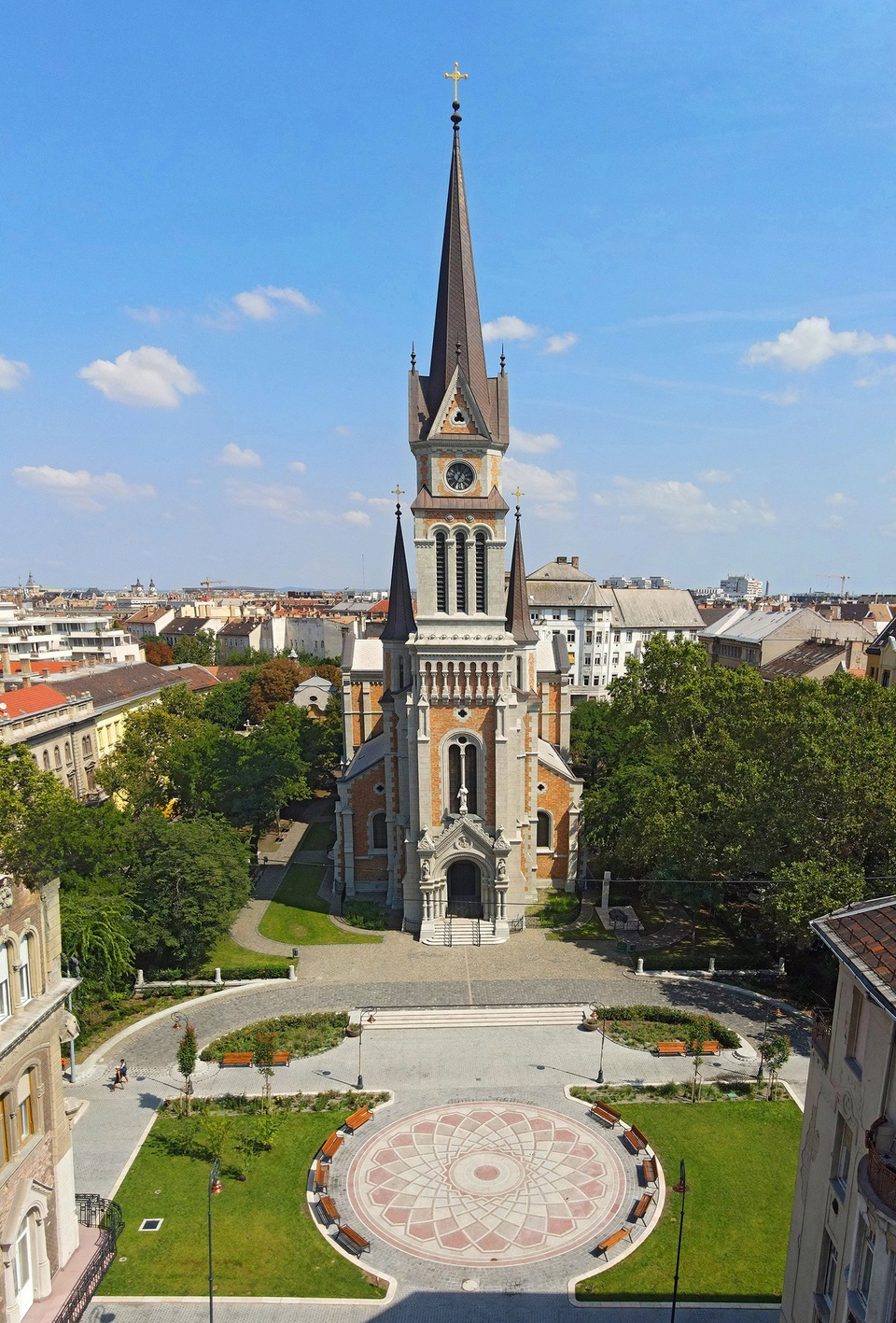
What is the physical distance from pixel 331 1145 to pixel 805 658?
64.2 meters

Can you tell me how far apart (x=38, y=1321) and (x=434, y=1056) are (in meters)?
17.4

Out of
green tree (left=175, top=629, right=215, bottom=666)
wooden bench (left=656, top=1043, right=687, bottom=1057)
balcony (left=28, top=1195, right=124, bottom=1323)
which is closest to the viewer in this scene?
balcony (left=28, top=1195, right=124, bottom=1323)

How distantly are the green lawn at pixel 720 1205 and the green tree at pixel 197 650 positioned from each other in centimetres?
11217

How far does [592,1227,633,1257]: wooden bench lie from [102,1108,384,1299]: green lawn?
6185 mm

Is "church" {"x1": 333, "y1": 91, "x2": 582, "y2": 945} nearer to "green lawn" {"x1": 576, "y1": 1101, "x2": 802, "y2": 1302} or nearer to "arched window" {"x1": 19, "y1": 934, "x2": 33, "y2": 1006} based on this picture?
"green lawn" {"x1": 576, "y1": 1101, "x2": 802, "y2": 1302}

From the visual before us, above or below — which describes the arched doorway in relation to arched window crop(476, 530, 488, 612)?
below

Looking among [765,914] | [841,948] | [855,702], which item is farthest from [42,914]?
[855,702]

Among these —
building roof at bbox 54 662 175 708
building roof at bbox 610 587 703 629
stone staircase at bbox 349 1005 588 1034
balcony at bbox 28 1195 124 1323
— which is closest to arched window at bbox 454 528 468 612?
stone staircase at bbox 349 1005 588 1034

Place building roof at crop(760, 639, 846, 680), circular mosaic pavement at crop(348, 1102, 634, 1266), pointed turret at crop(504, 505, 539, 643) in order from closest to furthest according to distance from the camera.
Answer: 1. circular mosaic pavement at crop(348, 1102, 634, 1266)
2. pointed turret at crop(504, 505, 539, 643)
3. building roof at crop(760, 639, 846, 680)

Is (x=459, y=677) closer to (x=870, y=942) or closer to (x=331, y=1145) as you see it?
(x=331, y=1145)

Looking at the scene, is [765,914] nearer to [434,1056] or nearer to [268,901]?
[434,1056]

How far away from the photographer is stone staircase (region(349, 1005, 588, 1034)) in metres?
33.7

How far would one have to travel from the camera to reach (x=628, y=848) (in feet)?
135

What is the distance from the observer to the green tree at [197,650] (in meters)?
129
